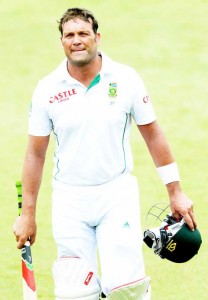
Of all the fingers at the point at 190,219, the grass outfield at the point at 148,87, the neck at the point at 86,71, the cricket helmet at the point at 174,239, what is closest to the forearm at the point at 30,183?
the neck at the point at 86,71

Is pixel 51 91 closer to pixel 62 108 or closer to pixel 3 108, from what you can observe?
pixel 62 108

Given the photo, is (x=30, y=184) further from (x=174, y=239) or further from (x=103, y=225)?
(x=174, y=239)

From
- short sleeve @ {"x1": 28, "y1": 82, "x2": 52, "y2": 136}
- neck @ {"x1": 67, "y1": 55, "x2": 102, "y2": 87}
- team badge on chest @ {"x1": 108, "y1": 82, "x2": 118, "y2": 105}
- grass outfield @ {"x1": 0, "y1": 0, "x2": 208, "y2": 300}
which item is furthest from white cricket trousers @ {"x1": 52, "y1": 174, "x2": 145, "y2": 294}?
grass outfield @ {"x1": 0, "y1": 0, "x2": 208, "y2": 300}

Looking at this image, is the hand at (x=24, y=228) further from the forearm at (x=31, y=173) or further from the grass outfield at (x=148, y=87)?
the grass outfield at (x=148, y=87)

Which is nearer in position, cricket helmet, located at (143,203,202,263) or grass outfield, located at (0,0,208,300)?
cricket helmet, located at (143,203,202,263)

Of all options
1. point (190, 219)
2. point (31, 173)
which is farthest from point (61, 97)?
point (190, 219)

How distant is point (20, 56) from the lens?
16016mm

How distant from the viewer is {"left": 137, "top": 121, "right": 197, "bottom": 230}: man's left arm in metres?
8.68

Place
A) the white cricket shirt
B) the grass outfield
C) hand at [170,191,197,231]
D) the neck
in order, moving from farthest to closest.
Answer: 1. the grass outfield
2. hand at [170,191,197,231]
3. the neck
4. the white cricket shirt

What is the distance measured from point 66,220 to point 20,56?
7.60 meters

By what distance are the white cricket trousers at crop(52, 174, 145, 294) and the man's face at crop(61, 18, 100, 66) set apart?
2.93 ft

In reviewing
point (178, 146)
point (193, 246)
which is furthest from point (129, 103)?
point (178, 146)

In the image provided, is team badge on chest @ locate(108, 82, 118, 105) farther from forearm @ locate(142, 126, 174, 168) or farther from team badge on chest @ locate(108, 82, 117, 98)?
forearm @ locate(142, 126, 174, 168)

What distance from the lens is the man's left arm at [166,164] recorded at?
342 inches
